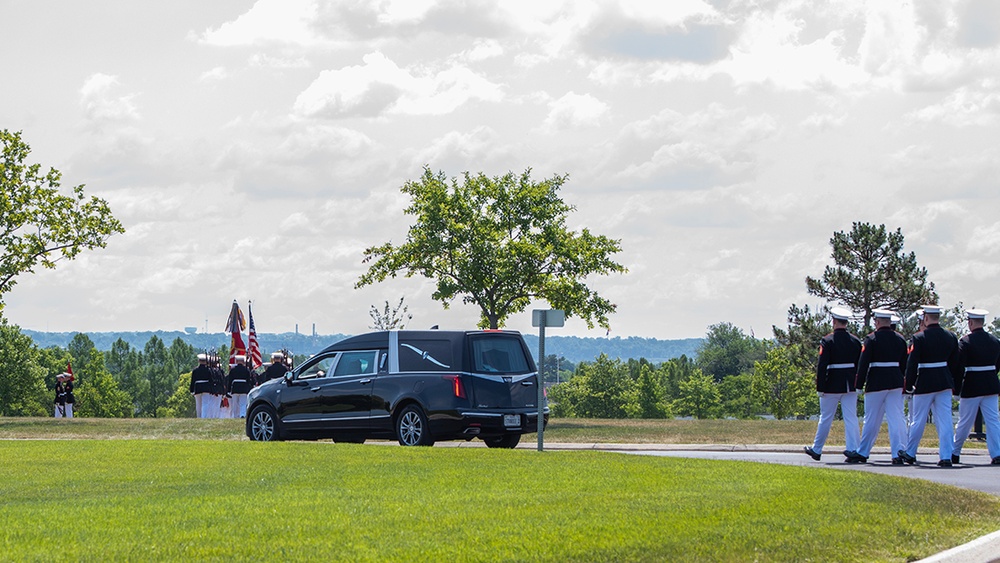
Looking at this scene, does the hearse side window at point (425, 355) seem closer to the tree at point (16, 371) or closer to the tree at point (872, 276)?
the tree at point (872, 276)

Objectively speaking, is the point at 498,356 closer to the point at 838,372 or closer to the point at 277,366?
the point at 838,372

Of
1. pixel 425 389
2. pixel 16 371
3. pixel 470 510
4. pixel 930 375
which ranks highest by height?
pixel 16 371

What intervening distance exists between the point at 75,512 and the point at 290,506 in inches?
66.2

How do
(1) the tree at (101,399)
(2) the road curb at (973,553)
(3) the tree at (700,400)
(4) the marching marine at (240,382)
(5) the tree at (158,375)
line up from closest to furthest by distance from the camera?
(2) the road curb at (973,553), (4) the marching marine at (240,382), (1) the tree at (101,399), (3) the tree at (700,400), (5) the tree at (158,375)

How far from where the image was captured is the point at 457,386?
19344mm

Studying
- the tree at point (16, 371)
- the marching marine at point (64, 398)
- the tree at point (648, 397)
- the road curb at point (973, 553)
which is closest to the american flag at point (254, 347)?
the marching marine at point (64, 398)

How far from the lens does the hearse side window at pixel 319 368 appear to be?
2094 centimetres

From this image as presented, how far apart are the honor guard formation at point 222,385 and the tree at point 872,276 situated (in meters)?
35.0

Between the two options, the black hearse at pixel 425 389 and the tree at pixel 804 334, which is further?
the tree at pixel 804 334

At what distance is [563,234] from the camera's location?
38.0 m

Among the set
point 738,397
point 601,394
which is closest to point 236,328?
point 601,394

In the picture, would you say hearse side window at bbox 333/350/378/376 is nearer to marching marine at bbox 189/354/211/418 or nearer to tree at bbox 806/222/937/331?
marching marine at bbox 189/354/211/418

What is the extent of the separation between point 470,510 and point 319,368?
11.0m

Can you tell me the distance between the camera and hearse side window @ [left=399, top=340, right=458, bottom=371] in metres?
19.6
